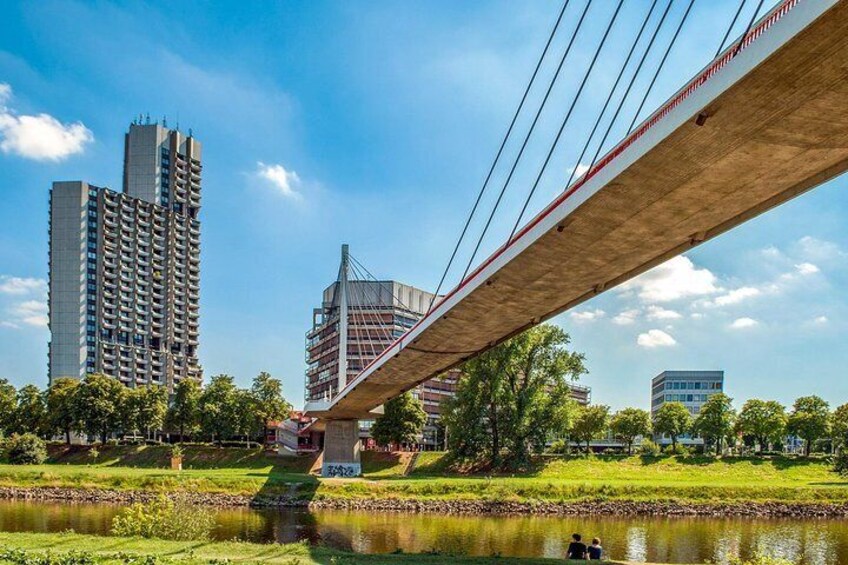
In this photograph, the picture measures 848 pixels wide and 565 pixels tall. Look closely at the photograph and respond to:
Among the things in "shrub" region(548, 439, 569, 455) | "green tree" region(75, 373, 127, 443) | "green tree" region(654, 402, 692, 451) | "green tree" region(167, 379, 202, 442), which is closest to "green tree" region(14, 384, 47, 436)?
"green tree" region(75, 373, 127, 443)

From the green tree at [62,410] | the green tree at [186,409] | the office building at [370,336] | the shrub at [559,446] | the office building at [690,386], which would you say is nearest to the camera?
the green tree at [62,410]

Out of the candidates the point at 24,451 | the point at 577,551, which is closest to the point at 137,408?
the point at 24,451

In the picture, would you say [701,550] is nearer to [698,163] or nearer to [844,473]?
[698,163]

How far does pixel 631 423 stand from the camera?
229 feet

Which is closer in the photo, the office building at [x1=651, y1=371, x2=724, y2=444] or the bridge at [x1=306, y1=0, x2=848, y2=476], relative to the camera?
the bridge at [x1=306, y1=0, x2=848, y2=476]

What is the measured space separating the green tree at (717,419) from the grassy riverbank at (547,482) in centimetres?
1090

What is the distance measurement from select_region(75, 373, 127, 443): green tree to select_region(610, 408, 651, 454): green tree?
157ft

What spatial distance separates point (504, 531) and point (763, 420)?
43.0 m

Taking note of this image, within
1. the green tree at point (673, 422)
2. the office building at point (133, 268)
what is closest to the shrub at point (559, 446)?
the green tree at point (673, 422)

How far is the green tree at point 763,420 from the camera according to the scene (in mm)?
60531

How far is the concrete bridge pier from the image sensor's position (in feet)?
160

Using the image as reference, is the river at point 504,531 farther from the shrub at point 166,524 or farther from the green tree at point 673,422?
the green tree at point 673,422

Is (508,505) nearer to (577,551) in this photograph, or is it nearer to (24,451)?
(577,551)

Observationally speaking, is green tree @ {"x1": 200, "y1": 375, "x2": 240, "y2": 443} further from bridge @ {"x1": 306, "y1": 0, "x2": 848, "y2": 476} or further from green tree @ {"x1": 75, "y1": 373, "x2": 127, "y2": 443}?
bridge @ {"x1": 306, "y1": 0, "x2": 848, "y2": 476}
